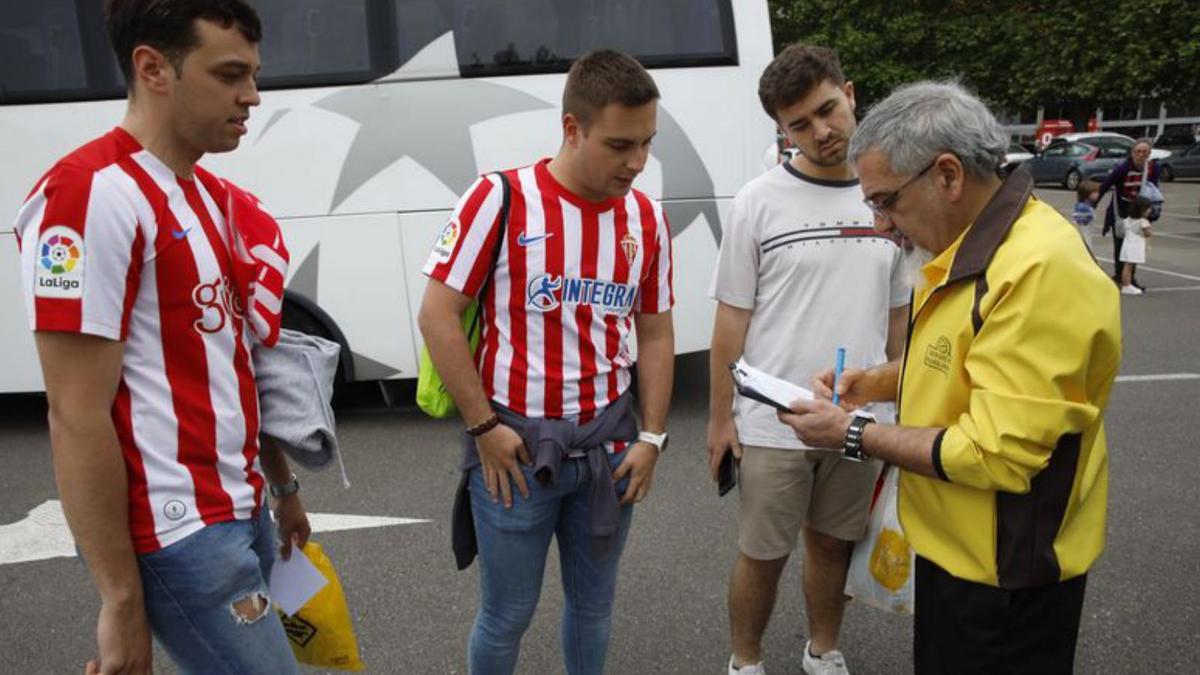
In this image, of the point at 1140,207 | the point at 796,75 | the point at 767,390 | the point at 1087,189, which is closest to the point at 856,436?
the point at 767,390

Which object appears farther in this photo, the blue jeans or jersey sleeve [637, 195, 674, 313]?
jersey sleeve [637, 195, 674, 313]

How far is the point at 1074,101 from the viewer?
28375 millimetres

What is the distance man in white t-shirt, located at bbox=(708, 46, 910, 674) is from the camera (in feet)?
7.98

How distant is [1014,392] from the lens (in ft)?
4.89

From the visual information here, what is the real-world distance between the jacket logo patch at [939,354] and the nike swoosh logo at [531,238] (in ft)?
2.88

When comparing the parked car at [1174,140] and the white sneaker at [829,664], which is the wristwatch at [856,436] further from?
the parked car at [1174,140]

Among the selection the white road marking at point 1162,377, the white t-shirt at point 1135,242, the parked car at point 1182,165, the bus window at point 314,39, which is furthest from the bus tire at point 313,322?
the parked car at point 1182,165

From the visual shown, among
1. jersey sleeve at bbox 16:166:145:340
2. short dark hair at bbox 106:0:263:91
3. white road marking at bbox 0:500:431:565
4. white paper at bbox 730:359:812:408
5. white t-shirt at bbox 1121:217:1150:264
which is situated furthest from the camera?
white t-shirt at bbox 1121:217:1150:264

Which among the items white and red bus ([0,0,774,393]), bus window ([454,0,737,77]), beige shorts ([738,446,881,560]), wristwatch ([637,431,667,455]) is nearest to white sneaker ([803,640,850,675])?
beige shorts ([738,446,881,560])

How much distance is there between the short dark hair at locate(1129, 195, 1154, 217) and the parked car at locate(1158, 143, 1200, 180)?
16.7 metres

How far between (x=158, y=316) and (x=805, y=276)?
5.44ft

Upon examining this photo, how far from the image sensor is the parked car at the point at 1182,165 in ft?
77.2

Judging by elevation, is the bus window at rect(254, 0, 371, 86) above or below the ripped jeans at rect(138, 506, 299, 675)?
above

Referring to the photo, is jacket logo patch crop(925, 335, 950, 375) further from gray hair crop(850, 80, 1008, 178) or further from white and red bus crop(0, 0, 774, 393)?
white and red bus crop(0, 0, 774, 393)
